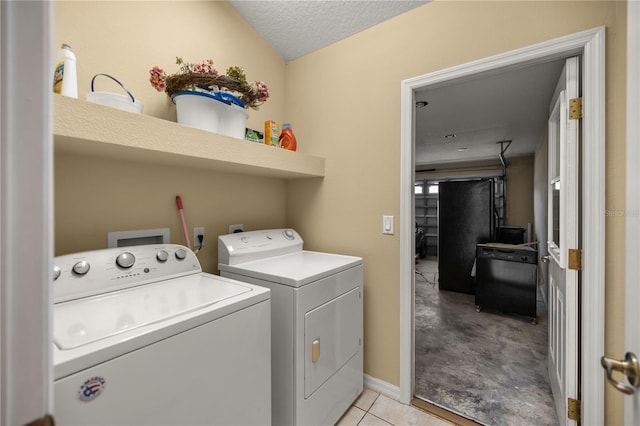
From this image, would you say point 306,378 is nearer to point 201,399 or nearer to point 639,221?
point 201,399

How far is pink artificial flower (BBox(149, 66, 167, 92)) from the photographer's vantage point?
1.38 metres

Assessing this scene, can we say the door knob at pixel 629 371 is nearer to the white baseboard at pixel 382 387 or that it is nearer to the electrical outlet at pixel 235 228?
the white baseboard at pixel 382 387

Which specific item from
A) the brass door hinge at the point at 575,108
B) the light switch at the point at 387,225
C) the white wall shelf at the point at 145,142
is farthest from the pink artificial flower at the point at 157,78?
the brass door hinge at the point at 575,108

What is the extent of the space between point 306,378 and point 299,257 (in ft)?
2.50

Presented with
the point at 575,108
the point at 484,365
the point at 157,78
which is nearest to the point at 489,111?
the point at 575,108

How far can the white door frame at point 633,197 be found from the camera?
1.86 feet

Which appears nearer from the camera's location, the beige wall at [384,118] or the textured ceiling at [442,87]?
the beige wall at [384,118]

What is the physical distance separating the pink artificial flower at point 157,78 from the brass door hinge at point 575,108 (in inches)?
80.0

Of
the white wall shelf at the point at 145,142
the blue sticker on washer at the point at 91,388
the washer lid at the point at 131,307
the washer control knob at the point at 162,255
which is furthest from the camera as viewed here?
the washer control knob at the point at 162,255

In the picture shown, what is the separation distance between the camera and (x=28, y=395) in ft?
1.24

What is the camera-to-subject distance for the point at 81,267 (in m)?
1.10

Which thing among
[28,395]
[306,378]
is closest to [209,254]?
[306,378]

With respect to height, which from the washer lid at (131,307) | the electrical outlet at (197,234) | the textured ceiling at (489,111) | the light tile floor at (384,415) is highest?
the textured ceiling at (489,111)

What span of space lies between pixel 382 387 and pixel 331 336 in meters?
0.70
